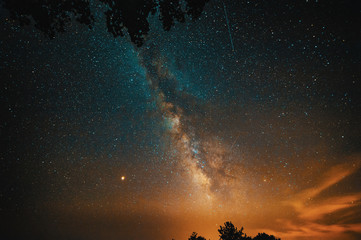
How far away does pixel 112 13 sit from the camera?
464 centimetres

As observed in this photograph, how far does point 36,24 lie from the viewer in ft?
14.2

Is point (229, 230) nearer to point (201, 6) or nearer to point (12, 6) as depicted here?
point (201, 6)

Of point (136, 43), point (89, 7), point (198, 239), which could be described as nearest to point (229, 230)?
point (198, 239)

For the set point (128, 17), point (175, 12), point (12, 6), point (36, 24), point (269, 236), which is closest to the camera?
point (12, 6)

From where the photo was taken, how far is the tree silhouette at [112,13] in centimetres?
406

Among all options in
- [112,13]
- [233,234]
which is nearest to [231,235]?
[233,234]

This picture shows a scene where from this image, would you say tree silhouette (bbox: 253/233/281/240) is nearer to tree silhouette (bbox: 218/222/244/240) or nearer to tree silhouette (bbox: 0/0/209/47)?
tree silhouette (bbox: 218/222/244/240)

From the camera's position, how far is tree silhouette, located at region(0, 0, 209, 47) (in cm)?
406

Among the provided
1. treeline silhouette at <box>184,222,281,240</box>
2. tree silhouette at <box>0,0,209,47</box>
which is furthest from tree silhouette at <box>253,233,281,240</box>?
tree silhouette at <box>0,0,209,47</box>

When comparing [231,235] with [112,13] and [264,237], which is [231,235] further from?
[112,13]

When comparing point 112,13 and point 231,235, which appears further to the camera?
point 231,235

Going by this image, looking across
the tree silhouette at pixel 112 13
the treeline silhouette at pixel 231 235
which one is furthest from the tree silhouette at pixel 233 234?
the tree silhouette at pixel 112 13

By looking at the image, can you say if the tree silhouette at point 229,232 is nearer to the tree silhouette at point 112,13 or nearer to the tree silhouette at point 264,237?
the tree silhouette at point 264,237

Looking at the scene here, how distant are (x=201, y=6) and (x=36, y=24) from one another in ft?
15.3
